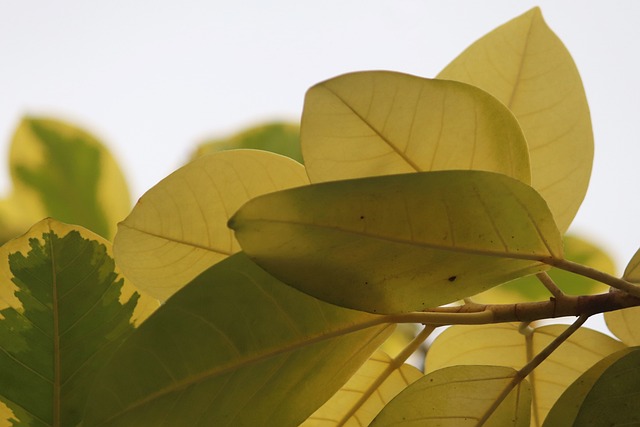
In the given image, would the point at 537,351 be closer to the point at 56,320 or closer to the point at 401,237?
the point at 401,237

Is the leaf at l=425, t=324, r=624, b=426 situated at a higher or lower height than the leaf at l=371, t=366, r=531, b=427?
lower

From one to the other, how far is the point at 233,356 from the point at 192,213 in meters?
0.11

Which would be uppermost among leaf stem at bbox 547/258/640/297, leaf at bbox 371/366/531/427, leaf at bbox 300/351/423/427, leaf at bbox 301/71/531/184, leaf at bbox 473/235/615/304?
leaf at bbox 301/71/531/184

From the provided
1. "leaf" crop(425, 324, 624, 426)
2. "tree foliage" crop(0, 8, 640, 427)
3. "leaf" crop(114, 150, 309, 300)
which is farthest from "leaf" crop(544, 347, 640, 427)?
"leaf" crop(114, 150, 309, 300)

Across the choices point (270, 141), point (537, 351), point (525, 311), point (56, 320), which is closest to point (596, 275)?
point (525, 311)

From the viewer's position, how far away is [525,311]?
1.46ft

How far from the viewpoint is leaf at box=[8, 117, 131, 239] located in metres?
0.88

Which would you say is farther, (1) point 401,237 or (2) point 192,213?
(2) point 192,213

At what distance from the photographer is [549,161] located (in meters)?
0.51

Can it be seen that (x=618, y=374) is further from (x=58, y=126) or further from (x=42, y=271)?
(x=58, y=126)

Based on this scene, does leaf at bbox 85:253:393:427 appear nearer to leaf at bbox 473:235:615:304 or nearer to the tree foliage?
the tree foliage

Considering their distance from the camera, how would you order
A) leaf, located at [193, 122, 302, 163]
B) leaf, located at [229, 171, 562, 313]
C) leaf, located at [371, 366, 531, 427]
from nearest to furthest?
leaf, located at [229, 171, 562, 313]
leaf, located at [371, 366, 531, 427]
leaf, located at [193, 122, 302, 163]

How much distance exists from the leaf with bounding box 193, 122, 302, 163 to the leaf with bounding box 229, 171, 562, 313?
Answer: 433 millimetres

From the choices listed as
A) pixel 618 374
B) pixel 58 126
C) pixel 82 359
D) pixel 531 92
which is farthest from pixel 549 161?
pixel 58 126
